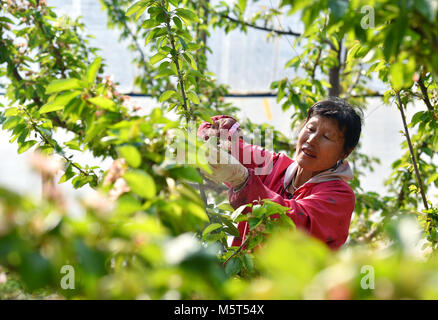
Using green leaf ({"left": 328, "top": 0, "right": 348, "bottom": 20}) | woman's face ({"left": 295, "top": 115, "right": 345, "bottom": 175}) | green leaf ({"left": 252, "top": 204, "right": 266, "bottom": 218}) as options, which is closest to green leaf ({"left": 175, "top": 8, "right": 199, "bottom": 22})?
woman's face ({"left": 295, "top": 115, "right": 345, "bottom": 175})

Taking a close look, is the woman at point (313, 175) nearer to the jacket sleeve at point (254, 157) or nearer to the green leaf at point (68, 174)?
the jacket sleeve at point (254, 157)

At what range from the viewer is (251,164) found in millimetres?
1110

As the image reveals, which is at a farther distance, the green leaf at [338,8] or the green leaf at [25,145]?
the green leaf at [25,145]

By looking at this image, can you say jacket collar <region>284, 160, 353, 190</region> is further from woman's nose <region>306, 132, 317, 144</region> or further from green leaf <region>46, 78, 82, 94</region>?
green leaf <region>46, 78, 82, 94</region>

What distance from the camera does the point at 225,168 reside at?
2.52 feet

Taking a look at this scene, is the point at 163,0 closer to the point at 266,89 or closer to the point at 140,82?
the point at 140,82

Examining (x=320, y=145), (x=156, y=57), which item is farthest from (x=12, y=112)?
(x=320, y=145)

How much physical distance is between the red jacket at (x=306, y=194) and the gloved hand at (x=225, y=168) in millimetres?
21

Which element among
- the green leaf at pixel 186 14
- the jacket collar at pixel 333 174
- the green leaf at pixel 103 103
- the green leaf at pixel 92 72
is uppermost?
the green leaf at pixel 186 14

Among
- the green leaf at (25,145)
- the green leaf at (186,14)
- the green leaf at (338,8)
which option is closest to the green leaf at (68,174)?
the green leaf at (25,145)

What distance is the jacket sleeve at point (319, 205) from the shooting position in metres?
0.83

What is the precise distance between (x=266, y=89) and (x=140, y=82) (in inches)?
43.2

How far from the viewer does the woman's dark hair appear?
0.98 m
